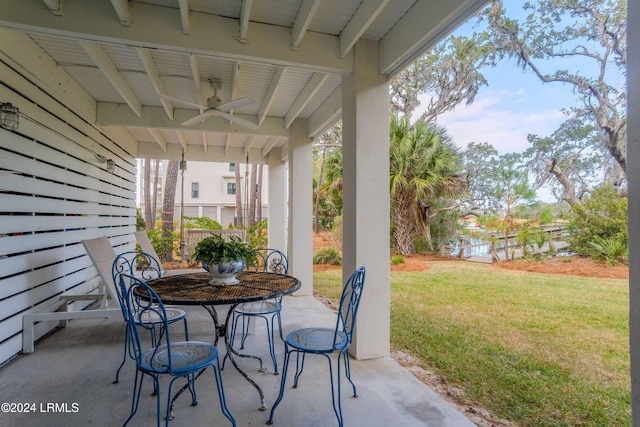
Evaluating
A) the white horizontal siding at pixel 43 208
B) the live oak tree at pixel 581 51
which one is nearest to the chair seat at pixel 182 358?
the white horizontal siding at pixel 43 208

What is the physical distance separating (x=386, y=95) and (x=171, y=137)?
519 cm

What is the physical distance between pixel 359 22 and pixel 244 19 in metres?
0.92

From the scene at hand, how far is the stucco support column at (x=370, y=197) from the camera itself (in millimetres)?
2982

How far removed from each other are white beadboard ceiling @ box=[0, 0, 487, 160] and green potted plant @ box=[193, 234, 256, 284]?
1622 mm

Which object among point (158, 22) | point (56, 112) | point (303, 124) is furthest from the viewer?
point (303, 124)

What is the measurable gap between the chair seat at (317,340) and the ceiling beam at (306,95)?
8.21 feet

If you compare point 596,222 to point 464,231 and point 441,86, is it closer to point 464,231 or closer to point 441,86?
point 464,231

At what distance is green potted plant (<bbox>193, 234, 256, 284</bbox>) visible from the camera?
2.44 m

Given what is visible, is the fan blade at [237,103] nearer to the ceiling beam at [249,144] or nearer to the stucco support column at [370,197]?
the stucco support column at [370,197]

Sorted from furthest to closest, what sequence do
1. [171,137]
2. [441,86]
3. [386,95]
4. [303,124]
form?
[441,86]
[171,137]
[303,124]
[386,95]

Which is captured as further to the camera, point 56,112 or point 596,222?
point 596,222

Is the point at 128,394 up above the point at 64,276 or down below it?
below

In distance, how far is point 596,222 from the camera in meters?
7.30

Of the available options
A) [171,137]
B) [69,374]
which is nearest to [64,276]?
[69,374]
